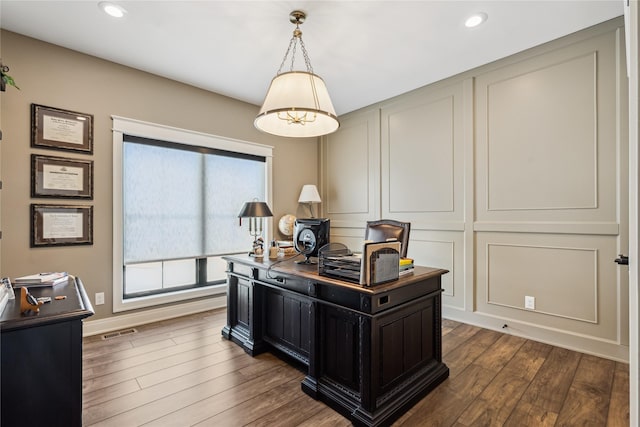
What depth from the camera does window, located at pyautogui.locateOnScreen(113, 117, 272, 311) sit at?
335cm

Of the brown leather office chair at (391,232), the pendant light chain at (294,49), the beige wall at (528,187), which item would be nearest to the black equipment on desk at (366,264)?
the brown leather office chair at (391,232)

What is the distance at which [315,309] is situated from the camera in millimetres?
2027

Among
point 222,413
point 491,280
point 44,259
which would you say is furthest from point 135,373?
point 491,280

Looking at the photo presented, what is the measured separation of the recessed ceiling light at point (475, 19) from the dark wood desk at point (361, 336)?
2.13 m

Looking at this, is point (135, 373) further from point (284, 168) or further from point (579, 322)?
point (579, 322)

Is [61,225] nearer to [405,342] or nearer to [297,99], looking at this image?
[297,99]

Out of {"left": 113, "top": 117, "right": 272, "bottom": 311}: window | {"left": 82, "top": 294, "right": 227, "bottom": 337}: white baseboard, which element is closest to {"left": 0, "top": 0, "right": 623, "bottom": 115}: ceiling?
{"left": 113, "top": 117, "right": 272, "bottom": 311}: window

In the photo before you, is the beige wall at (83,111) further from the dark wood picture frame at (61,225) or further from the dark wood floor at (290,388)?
the dark wood floor at (290,388)

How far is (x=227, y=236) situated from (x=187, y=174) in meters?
0.97

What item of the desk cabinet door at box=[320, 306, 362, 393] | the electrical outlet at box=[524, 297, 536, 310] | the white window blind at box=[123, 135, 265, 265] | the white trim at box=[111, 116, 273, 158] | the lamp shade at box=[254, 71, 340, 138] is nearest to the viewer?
the desk cabinet door at box=[320, 306, 362, 393]

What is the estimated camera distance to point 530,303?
118 inches

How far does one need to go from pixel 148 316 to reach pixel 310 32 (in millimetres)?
3442

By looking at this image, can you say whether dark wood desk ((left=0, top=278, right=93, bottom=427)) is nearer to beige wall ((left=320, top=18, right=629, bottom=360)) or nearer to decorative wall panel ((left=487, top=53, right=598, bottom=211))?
beige wall ((left=320, top=18, right=629, bottom=360))

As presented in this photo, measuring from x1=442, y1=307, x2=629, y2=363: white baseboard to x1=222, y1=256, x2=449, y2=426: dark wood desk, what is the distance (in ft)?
4.40
